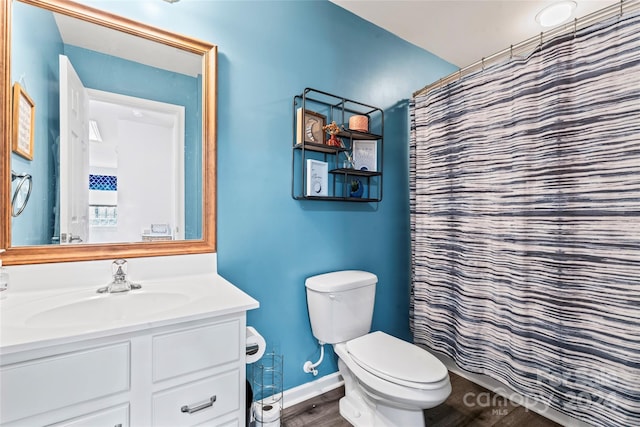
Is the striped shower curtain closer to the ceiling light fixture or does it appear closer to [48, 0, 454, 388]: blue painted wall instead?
[48, 0, 454, 388]: blue painted wall

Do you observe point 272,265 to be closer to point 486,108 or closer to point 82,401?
point 82,401

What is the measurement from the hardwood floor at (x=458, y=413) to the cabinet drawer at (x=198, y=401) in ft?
2.39

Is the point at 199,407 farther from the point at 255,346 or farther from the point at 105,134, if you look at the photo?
the point at 105,134

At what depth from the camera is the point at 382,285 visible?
Result: 2133 millimetres

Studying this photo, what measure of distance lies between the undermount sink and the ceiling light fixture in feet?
8.36

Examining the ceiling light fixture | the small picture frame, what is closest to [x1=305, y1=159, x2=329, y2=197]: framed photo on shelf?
the small picture frame

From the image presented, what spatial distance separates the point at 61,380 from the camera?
0.77 m

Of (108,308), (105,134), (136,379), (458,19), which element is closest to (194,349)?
(136,379)

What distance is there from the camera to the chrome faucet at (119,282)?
44.7 inches

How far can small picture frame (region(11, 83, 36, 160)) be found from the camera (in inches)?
42.4

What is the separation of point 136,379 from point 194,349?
0.16 m

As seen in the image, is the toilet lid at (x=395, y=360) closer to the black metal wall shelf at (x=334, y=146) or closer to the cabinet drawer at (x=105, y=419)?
the black metal wall shelf at (x=334, y=146)

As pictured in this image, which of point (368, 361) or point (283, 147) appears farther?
point (283, 147)

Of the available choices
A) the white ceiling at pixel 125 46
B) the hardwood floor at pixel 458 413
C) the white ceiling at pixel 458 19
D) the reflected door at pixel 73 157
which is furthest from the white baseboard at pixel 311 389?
the white ceiling at pixel 458 19
